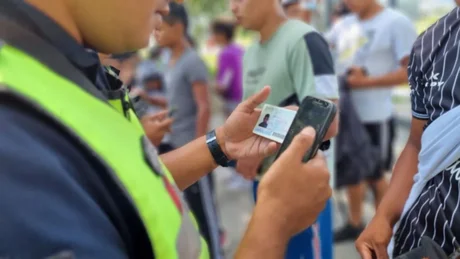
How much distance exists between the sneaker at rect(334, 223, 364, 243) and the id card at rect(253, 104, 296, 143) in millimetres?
2254

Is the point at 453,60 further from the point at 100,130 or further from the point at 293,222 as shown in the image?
the point at 100,130

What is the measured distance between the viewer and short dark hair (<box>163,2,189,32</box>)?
10.0 ft

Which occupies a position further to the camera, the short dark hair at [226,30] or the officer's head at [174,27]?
the short dark hair at [226,30]

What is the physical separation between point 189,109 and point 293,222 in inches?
94.6

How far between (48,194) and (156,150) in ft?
0.93

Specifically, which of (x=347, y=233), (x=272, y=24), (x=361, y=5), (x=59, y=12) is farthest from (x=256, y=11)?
(x=347, y=233)

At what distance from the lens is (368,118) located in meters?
A: 3.27

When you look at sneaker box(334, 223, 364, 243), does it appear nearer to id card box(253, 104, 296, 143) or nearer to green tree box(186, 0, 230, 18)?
id card box(253, 104, 296, 143)

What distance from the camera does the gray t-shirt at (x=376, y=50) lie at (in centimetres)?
301

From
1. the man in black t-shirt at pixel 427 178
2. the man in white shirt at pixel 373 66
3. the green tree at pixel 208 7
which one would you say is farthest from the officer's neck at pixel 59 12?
the green tree at pixel 208 7

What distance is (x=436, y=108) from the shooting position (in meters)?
1.23

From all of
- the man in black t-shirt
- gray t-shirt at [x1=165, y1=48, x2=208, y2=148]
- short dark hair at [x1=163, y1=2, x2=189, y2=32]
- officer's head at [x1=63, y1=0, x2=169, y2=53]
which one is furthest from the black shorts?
officer's head at [x1=63, y1=0, x2=169, y2=53]

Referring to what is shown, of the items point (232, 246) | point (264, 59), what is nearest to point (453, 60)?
point (264, 59)

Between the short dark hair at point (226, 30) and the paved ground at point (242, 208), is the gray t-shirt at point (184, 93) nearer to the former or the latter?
the paved ground at point (242, 208)
